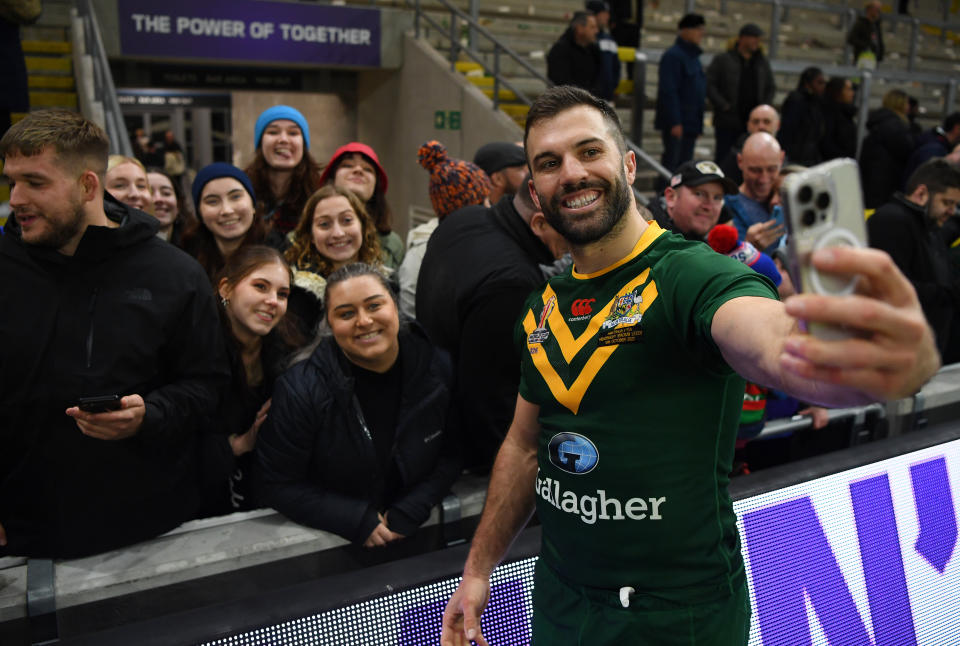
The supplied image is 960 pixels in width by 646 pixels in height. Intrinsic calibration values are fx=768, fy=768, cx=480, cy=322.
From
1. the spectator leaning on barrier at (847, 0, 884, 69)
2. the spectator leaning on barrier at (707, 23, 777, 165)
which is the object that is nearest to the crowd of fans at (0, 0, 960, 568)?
the spectator leaning on barrier at (707, 23, 777, 165)

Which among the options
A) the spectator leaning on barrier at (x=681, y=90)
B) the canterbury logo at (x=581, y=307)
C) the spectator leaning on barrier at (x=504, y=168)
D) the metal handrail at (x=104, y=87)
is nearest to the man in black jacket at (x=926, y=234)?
the spectator leaning on barrier at (x=504, y=168)

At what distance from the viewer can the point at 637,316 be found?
149 cm

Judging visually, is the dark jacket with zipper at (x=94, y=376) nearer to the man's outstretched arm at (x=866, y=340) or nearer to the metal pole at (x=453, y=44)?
the man's outstretched arm at (x=866, y=340)

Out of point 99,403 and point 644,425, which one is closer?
point 644,425

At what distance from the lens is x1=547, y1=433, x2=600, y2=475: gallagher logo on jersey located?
1582 millimetres

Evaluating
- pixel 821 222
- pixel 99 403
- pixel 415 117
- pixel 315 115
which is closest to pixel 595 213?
pixel 821 222

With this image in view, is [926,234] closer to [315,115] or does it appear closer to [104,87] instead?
[104,87]

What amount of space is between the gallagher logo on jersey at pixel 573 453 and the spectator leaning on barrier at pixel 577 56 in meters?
7.17

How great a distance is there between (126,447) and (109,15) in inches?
335

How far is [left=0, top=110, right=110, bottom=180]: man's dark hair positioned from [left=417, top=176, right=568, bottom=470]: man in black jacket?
1242 millimetres

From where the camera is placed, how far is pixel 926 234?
15.0 feet

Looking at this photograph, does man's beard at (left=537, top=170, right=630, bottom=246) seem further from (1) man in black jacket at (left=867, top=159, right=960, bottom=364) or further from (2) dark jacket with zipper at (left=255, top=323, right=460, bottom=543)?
(1) man in black jacket at (left=867, top=159, right=960, bottom=364)

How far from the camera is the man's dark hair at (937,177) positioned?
4.57m

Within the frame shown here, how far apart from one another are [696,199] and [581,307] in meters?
2.40
